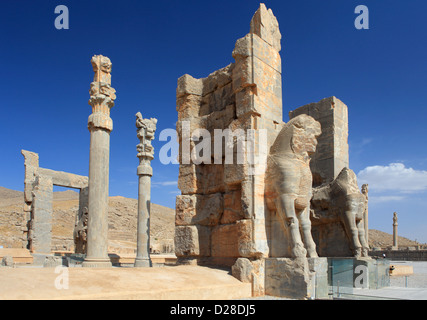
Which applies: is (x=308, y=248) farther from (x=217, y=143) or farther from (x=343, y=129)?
(x=343, y=129)

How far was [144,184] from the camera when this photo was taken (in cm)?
1181

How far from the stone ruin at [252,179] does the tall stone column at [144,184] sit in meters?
4.02

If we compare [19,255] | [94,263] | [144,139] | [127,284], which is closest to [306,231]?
[127,284]

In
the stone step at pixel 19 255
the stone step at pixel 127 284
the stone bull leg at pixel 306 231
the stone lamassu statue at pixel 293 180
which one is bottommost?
the stone step at pixel 19 255

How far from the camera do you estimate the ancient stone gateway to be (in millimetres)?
17938

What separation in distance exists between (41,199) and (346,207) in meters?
14.5

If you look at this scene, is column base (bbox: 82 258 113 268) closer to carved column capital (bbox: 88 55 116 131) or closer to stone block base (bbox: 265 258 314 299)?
carved column capital (bbox: 88 55 116 131)

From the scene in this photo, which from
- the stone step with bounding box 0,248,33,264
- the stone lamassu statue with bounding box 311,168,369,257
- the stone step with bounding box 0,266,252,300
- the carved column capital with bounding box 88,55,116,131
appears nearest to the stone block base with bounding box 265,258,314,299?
the stone step with bounding box 0,266,252,300

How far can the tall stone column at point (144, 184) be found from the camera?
445 inches

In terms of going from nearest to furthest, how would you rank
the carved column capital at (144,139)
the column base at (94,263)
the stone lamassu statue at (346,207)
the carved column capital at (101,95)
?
1. the column base at (94,263)
2. the carved column capital at (101,95)
3. the stone lamassu statue at (346,207)
4. the carved column capital at (144,139)

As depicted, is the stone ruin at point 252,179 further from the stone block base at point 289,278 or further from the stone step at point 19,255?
the stone step at point 19,255

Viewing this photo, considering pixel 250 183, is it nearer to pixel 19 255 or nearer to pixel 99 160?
pixel 99 160

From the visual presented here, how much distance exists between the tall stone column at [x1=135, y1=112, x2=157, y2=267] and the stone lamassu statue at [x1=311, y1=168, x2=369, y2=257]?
4837 millimetres

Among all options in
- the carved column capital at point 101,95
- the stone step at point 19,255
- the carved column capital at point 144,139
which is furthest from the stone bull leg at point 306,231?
the stone step at point 19,255
